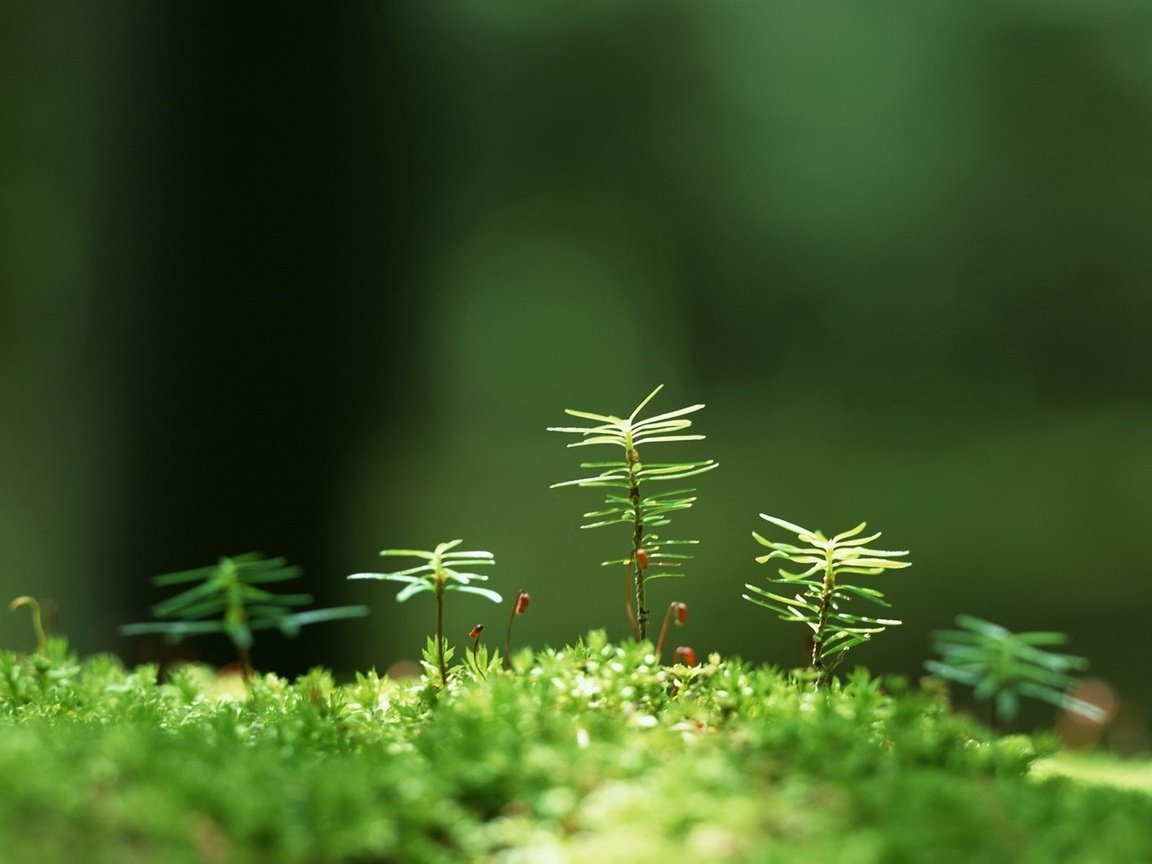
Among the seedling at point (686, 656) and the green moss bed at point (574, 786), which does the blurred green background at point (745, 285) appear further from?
the green moss bed at point (574, 786)

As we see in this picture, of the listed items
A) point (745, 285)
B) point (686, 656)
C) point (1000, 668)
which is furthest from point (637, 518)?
point (745, 285)

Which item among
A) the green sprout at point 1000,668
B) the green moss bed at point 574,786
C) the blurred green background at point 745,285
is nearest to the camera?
the green moss bed at point 574,786

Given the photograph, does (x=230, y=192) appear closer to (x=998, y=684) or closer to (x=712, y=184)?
(x=712, y=184)

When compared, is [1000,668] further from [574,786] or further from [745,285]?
[745,285]

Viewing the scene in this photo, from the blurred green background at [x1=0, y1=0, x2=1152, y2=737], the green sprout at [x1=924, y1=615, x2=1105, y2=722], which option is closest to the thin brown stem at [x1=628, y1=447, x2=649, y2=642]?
the green sprout at [x1=924, y1=615, x2=1105, y2=722]

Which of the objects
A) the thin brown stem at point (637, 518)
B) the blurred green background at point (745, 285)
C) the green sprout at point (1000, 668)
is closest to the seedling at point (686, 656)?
the thin brown stem at point (637, 518)

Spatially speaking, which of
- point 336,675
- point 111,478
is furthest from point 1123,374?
point 111,478
